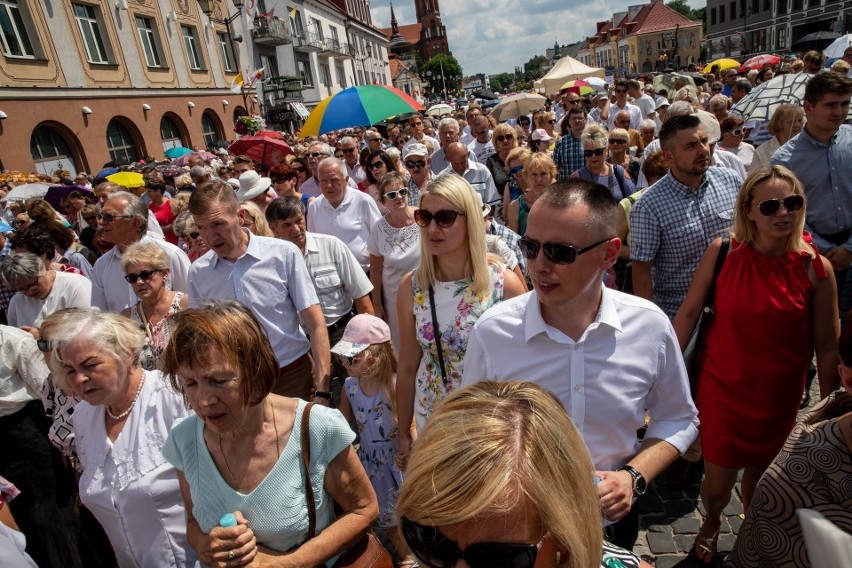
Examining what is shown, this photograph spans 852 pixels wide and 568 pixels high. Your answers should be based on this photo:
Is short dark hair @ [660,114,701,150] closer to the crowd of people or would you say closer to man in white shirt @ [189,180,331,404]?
the crowd of people

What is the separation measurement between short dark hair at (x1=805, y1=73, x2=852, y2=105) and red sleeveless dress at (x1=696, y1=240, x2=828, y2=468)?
6.23ft

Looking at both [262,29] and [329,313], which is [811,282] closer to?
[329,313]

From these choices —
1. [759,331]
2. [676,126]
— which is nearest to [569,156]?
[676,126]

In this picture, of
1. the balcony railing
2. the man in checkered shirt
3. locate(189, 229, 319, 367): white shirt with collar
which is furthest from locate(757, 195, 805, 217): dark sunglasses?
the balcony railing

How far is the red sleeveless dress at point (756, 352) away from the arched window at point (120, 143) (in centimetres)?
2228

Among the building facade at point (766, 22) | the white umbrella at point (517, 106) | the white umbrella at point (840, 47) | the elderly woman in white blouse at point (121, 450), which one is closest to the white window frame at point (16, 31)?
the white umbrella at point (517, 106)

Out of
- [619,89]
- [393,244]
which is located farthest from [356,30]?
[393,244]

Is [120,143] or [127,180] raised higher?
[120,143]

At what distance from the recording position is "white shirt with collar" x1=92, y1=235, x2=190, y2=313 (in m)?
3.63

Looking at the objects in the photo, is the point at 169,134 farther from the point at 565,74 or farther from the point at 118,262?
the point at 118,262

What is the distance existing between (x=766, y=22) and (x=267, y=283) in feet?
241

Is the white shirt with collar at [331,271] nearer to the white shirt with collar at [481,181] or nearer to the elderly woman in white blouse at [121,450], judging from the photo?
the elderly woman in white blouse at [121,450]

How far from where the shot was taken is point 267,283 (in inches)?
122

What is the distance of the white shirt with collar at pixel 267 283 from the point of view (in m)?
3.08
